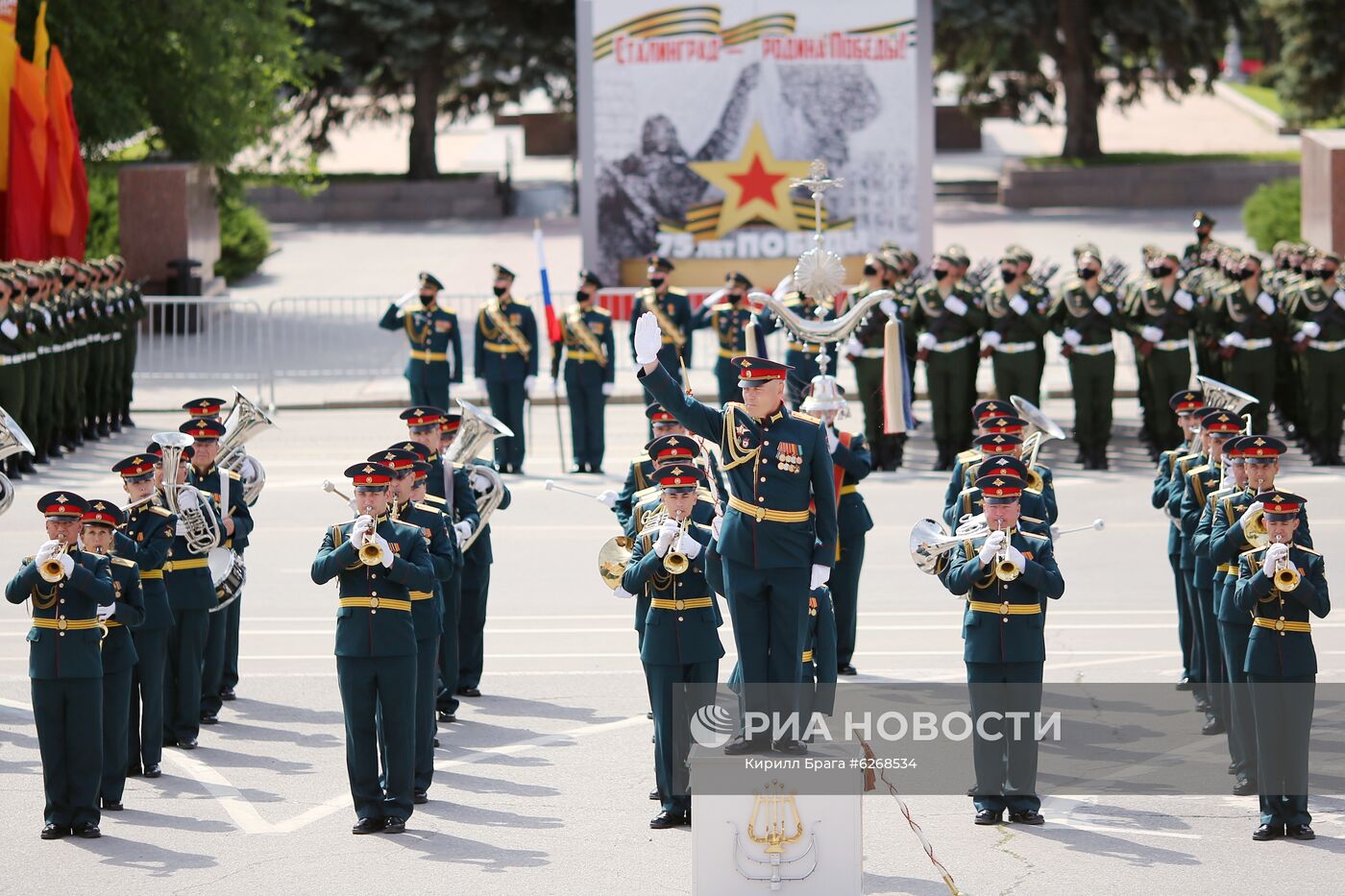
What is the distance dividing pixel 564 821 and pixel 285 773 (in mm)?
1801

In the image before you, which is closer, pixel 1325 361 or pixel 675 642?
pixel 675 642

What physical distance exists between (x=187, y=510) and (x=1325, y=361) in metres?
11.8

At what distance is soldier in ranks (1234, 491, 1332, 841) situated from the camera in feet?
33.2

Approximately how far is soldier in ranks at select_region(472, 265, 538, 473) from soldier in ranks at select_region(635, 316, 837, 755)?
10709mm

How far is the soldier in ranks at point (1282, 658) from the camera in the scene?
1012 cm

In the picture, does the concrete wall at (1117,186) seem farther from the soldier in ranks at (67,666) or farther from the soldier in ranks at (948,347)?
the soldier in ranks at (67,666)

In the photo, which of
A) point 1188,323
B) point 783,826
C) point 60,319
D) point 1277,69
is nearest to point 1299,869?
point 783,826

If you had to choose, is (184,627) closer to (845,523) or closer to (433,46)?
(845,523)

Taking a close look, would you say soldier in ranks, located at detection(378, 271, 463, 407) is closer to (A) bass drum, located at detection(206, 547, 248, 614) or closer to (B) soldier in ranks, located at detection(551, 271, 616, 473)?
(B) soldier in ranks, located at detection(551, 271, 616, 473)

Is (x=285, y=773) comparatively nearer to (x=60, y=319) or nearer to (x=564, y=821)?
(x=564, y=821)

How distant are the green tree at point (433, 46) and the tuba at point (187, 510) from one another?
26504mm

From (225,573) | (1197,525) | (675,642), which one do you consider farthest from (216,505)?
(1197,525)

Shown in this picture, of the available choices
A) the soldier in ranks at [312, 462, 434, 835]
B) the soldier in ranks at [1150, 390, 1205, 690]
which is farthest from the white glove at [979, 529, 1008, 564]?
the soldier in ranks at [312, 462, 434, 835]

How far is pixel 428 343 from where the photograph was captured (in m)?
20.8
